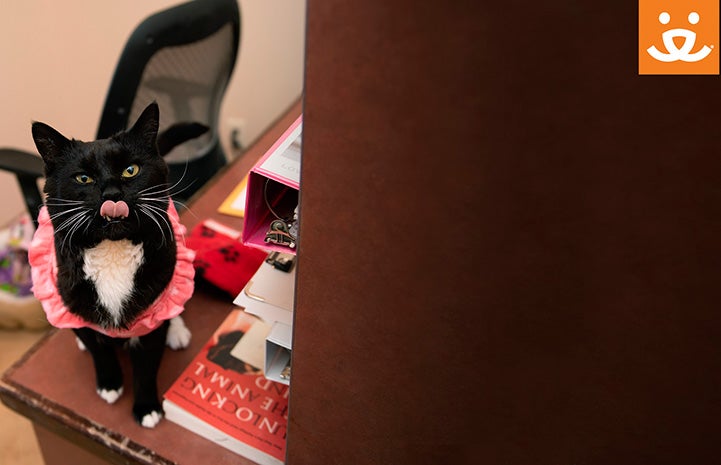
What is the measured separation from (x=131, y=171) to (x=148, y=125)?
0.05m

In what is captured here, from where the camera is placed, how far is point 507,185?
16.6 inches

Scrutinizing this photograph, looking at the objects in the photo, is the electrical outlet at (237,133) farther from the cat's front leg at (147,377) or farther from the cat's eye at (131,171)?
the cat's eye at (131,171)

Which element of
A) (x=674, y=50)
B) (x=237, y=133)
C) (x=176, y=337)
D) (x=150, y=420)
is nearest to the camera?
(x=674, y=50)

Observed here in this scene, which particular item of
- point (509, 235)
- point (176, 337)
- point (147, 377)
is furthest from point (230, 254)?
point (509, 235)

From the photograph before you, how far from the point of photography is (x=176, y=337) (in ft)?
2.79

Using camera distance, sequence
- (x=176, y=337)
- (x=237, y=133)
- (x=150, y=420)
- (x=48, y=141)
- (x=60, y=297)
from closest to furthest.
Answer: (x=48, y=141)
(x=60, y=297)
(x=150, y=420)
(x=176, y=337)
(x=237, y=133)

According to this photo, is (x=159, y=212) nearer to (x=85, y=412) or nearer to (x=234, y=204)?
(x=85, y=412)

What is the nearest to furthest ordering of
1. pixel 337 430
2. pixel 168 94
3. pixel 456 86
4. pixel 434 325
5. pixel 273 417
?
pixel 456 86, pixel 434 325, pixel 337 430, pixel 273 417, pixel 168 94

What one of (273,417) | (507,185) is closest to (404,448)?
(273,417)

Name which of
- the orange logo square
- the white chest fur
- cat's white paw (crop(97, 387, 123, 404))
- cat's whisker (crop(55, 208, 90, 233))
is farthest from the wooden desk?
the orange logo square

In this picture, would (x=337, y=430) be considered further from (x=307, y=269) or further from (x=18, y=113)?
(x=18, y=113)

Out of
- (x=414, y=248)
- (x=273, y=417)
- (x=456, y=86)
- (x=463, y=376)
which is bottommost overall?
(x=273, y=417)

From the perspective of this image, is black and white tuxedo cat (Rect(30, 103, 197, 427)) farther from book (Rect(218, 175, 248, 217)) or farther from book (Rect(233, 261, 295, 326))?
book (Rect(218, 175, 248, 217))

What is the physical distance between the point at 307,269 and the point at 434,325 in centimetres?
14
